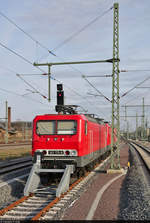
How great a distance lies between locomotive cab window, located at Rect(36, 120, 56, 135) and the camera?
13336 mm

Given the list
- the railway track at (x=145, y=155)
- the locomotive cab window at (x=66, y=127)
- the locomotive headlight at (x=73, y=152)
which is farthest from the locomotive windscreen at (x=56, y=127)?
the railway track at (x=145, y=155)

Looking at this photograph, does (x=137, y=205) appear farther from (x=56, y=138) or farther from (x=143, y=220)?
(x=56, y=138)

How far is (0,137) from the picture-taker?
76.1 metres

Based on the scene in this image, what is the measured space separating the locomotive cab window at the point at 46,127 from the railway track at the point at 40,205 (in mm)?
2381

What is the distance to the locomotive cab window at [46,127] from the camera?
13.3m

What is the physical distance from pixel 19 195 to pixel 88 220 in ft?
15.0

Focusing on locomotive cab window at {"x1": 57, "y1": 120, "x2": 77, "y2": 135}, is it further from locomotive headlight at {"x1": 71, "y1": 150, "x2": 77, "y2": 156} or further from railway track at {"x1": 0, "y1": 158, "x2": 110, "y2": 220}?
railway track at {"x1": 0, "y1": 158, "x2": 110, "y2": 220}

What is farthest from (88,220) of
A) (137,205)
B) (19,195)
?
(19,195)

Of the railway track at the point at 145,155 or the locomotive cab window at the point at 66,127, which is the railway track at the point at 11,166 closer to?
the locomotive cab window at the point at 66,127

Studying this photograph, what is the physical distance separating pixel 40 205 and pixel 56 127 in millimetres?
4391

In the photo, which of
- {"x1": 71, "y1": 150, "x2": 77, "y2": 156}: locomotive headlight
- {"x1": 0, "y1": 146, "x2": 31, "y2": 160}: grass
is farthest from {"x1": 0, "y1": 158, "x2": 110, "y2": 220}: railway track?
{"x1": 0, "y1": 146, "x2": 31, "y2": 160}: grass

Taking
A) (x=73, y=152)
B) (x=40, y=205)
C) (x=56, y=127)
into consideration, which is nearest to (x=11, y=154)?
(x=56, y=127)

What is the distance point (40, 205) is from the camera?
9523 millimetres

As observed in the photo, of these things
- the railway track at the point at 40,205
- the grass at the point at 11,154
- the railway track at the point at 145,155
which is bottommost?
the railway track at the point at 40,205
